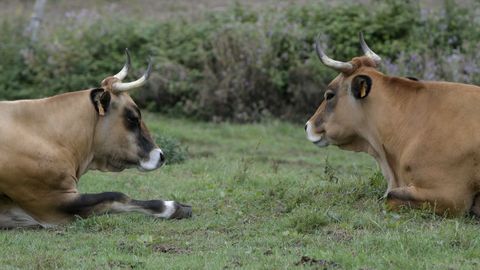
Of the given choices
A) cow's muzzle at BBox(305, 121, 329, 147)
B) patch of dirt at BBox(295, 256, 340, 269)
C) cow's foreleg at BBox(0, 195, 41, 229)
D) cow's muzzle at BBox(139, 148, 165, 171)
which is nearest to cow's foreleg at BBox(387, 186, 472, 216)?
cow's muzzle at BBox(305, 121, 329, 147)

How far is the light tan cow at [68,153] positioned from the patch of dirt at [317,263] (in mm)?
2135

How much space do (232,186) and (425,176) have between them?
8.76 ft

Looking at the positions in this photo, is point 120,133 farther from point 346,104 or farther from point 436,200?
point 436,200

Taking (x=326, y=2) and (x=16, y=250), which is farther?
(x=326, y=2)

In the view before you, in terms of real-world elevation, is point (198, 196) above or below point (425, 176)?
below

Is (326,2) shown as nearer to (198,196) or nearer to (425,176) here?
(198,196)

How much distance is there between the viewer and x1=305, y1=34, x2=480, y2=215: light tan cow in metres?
8.37

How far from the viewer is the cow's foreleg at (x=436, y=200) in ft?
27.4

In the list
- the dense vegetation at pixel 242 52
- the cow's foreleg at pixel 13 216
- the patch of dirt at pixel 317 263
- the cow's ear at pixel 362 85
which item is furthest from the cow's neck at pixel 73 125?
the dense vegetation at pixel 242 52

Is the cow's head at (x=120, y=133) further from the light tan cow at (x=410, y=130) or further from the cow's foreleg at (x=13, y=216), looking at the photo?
the light tan cow at (x=410, y=130)

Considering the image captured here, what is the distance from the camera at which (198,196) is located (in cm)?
1020

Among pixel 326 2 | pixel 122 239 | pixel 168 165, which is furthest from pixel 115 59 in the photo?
pixel 122 239

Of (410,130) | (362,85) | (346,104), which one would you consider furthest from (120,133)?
(410,130)

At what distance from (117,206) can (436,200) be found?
267cm
